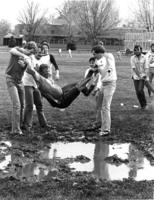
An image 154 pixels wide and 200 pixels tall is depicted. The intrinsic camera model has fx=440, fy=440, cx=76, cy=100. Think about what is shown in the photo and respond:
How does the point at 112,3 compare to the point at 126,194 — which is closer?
the point at 126,194

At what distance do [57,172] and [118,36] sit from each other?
80098 millimetres

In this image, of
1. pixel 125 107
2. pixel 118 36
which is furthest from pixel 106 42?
pixel 125 107

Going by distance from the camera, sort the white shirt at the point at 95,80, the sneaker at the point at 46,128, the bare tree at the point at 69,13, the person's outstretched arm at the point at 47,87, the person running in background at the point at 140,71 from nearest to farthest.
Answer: the person's outstretched arm at the point at 47,87 → the white shirt at the point at 95,80 → the sneaker at the point at 46,128 → the person running in background at the point at 140,71 → the bare tree at the point at 69,13

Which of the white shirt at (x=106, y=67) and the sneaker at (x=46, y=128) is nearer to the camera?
the white shirt at (x=106, y=67)

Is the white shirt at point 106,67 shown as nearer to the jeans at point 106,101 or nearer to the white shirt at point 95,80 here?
the jeans at point 106,101

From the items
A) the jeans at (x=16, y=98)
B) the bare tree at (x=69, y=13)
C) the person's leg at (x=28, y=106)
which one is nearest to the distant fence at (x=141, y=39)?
the bare tree at (x=69, y=13)

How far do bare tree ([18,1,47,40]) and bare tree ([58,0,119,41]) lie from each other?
21.8 feet

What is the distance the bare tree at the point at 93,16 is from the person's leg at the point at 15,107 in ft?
227

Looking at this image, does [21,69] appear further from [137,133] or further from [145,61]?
[145,61]

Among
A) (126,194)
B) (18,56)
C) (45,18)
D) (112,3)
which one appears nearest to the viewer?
(126,194)

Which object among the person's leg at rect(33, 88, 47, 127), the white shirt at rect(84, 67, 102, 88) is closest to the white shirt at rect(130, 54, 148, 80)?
the white shirt at rect(84, 67, 102, 88)

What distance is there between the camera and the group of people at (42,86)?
8703mm

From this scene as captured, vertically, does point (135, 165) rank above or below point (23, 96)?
below

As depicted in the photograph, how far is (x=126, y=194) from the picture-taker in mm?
5461
